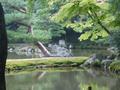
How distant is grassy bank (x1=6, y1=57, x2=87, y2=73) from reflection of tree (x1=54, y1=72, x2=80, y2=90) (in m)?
3.28

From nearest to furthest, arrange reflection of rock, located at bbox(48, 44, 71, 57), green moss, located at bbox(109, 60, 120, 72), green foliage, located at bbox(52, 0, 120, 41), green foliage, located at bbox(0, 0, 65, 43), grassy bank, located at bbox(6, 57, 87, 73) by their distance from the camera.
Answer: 1. green foliage, located at bbox(52, 0, 120, 41)
2. green moss, located at bbox(109, 60, 120, 72)
3. grassy bank, located at bbox(6, 57, 87, 73)
4. green foliage, located at bbox(0, 0, 65, 43)
5. reflection of rock, located at bbox(48, 44, 71, 57)

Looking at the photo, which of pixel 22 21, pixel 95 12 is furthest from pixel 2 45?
pixel 22 21

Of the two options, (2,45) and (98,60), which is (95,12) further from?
(98,60)

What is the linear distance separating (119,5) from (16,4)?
1949 cm

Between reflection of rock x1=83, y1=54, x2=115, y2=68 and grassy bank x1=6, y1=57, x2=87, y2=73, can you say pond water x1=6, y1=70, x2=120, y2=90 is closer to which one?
grassy bank x1=6, y1=57, x2=87, y2=73

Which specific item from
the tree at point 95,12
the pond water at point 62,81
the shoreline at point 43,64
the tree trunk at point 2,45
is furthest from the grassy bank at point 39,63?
the tree trunk at point 2,45

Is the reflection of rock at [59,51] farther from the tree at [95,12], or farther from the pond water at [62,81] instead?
the tree at [95,12]

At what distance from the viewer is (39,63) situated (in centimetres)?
2361

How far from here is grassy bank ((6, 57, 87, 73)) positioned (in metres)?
22.6

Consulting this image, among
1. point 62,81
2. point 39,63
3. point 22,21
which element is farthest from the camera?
point 22,21

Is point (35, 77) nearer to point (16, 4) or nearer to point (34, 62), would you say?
point (34, 62)

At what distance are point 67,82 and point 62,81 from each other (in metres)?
0.41

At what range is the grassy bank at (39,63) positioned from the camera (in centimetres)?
2259

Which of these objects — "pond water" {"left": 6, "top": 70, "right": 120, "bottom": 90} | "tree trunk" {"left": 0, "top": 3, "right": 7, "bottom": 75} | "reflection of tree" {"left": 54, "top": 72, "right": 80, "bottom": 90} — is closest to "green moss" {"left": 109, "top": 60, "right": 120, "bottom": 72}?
"pond water" {"left": 6, "top": 70, "right": 120, "bottom": 90}
